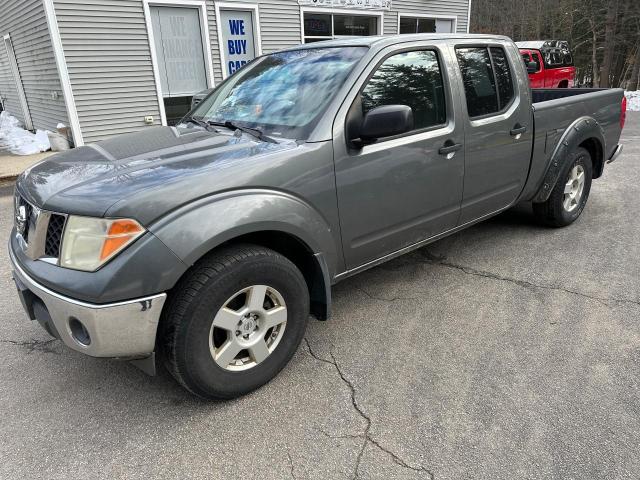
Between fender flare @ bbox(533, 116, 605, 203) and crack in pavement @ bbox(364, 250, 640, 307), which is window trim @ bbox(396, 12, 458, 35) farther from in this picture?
crack in pavement @ bbox(364, 250, 640, 307)

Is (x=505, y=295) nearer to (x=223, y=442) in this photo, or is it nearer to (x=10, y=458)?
(x=223, y=442)

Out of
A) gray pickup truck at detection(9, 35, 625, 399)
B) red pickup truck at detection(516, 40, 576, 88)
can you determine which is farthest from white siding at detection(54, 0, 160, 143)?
red pickup truck at detection(516, 40, 576, 88)

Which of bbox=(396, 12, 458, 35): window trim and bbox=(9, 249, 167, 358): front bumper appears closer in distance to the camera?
bbox=(9, 249, 167, 358): front bumper

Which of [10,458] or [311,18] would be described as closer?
[10,458]

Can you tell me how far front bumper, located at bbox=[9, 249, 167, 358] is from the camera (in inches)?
81.8

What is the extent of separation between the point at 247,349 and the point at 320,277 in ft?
1.89

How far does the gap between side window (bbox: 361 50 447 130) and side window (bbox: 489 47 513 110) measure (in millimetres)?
733

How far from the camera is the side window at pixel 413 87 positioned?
9.87 ft

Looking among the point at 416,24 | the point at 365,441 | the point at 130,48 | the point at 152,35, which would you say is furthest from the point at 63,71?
the point at 416,24

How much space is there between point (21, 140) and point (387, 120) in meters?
11.3

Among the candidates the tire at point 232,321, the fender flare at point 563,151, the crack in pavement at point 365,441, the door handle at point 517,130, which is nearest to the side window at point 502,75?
the door handle at point 517,130

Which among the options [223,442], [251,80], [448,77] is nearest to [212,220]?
[223,442]

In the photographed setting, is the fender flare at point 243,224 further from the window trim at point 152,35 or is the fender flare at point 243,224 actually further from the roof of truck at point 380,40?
the window trim at point 152,35

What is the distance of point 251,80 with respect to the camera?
3.52 m
